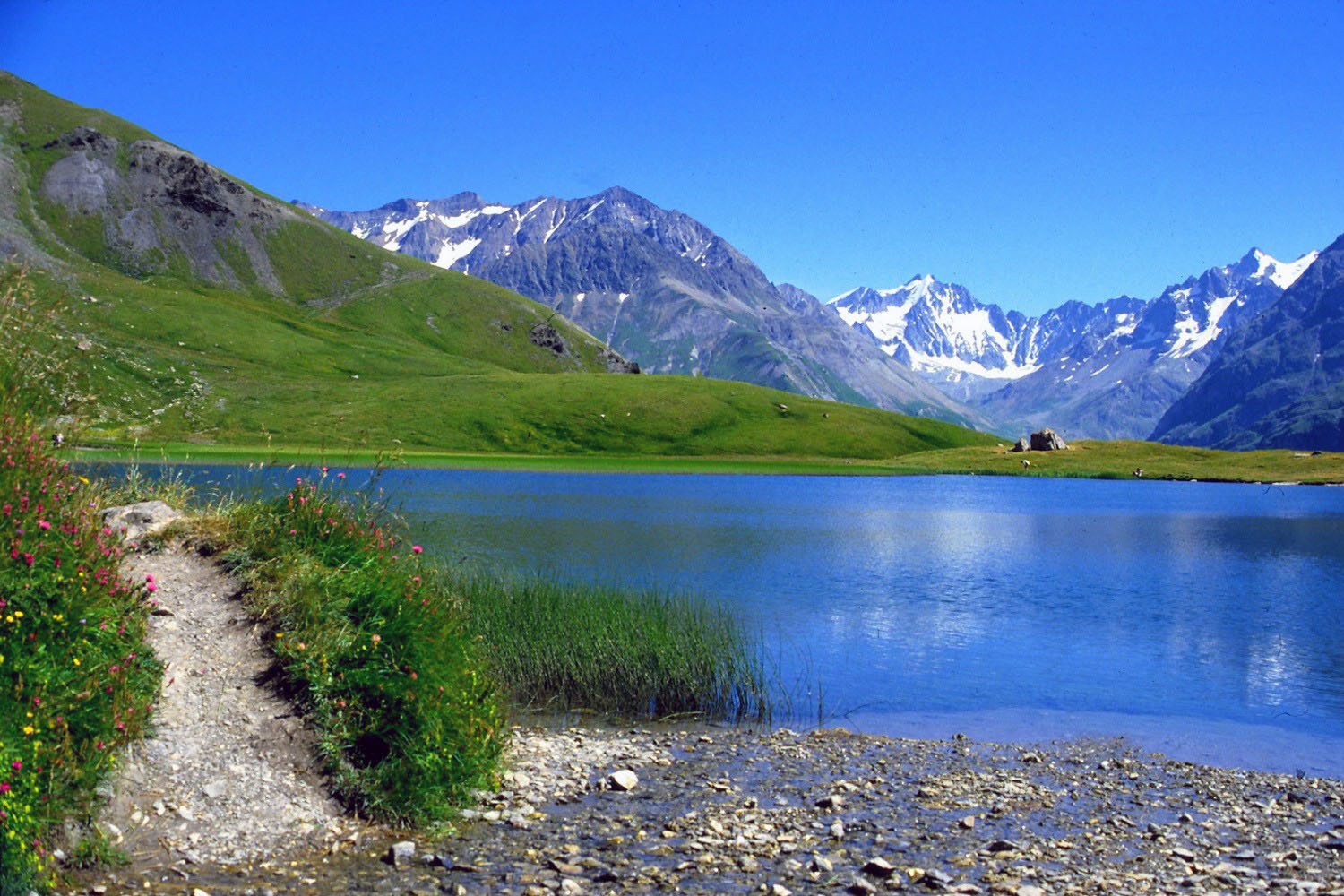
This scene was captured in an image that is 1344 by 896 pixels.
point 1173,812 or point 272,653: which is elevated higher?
point 272,653

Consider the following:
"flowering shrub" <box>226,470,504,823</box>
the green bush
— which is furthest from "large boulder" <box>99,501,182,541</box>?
the green bush

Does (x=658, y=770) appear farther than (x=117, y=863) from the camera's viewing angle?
Yes

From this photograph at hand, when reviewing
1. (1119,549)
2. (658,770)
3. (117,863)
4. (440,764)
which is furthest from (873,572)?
(117,863)

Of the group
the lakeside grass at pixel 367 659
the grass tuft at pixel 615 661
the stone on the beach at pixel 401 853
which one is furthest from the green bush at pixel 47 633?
the grass tuft at pixel 615 661

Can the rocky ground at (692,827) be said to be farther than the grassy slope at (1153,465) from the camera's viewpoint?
No

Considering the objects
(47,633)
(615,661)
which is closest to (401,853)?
A: (47,633)

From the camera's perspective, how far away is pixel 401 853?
41.9 feet

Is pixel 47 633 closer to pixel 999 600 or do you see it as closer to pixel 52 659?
pixel 52 659

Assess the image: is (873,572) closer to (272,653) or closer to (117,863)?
(272,653)

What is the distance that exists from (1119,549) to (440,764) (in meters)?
61.8

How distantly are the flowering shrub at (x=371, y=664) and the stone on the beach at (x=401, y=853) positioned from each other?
93 cm

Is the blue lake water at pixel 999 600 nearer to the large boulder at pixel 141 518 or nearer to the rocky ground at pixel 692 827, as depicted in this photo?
the rocky ground at pixel 692 827

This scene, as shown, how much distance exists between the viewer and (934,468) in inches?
7062

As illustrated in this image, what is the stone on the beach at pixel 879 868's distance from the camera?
1286 cm
